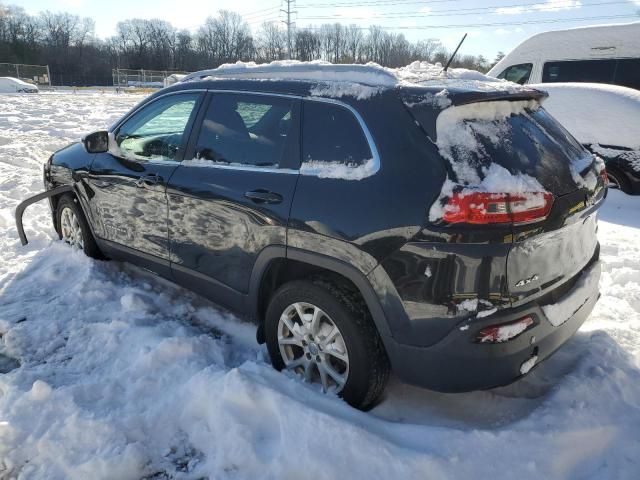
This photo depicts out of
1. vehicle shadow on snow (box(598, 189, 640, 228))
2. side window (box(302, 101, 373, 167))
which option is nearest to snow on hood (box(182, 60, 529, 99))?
side window (box(302, 101, 373, 167))

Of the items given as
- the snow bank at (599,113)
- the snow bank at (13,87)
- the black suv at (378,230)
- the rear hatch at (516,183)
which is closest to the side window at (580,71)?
the snow bank at (599,113)

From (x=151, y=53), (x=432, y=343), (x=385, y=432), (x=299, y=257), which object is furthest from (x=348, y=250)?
(x=151, y=53)

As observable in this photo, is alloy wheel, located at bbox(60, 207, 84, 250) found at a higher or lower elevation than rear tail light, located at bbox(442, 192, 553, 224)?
lower

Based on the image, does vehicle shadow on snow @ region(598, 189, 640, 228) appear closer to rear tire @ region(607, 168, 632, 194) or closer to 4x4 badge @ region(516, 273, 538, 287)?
rear tire @ region(607, 168, 632, 194)

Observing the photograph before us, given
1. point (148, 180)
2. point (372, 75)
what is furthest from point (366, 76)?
point (148, 180)

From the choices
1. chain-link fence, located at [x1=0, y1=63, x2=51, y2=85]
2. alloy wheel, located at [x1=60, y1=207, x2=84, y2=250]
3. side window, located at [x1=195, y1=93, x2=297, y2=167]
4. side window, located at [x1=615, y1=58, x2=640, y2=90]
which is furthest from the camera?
chain-link fence, located at [x1=0, y1=63, x2=51, y2=85]

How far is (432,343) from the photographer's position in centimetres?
245

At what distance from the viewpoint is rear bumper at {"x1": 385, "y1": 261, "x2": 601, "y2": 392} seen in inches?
93.4

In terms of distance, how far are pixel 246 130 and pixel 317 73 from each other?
1.96 feet

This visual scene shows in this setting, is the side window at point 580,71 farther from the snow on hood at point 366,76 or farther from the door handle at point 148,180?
the door handle at point 148,180

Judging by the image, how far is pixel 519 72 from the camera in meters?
11.0

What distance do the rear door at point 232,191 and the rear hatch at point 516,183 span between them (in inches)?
34.0

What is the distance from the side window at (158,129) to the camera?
3.80 meters

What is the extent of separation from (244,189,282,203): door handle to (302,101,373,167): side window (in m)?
0.26
